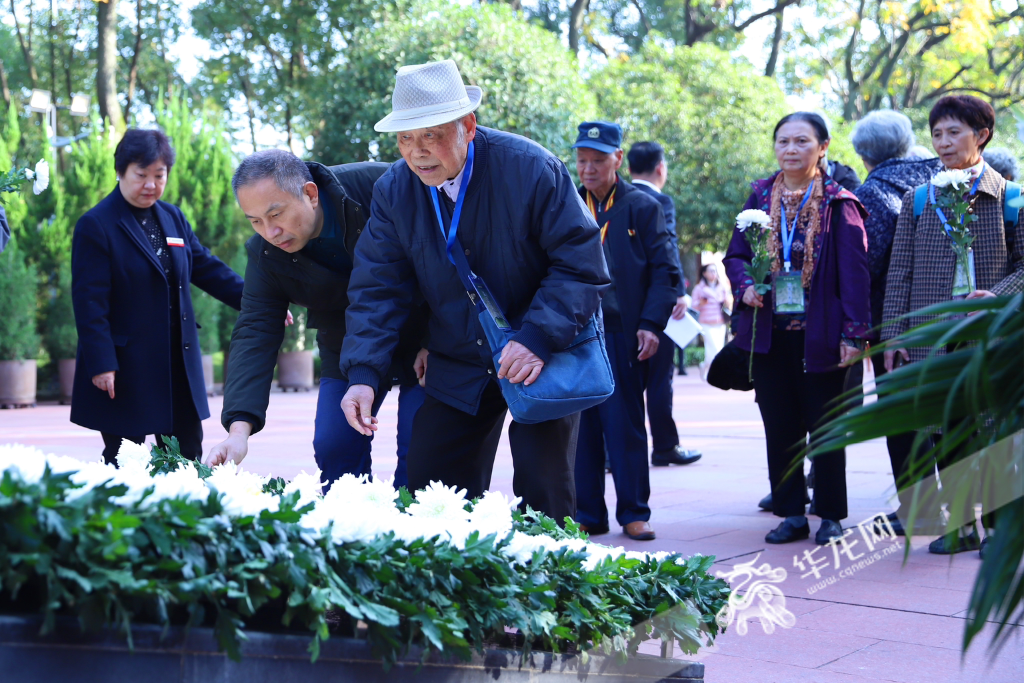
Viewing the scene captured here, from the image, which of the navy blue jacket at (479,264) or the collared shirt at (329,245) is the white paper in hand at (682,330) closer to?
the collared shirt at (329,245)

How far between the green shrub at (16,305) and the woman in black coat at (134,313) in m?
8.82

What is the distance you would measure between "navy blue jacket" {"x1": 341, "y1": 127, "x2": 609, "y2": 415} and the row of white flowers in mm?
603

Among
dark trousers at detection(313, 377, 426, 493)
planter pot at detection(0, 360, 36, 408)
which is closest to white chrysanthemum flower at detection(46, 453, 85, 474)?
dark trousers at detection(313, 377, 426, 493)

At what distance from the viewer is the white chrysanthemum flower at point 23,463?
5.98 ft

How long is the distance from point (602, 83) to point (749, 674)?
19555 mm

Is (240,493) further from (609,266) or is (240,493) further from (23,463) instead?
(609,266)

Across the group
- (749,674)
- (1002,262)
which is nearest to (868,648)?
(749,674)

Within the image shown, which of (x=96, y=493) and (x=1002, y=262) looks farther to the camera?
(x=1002, y=262)

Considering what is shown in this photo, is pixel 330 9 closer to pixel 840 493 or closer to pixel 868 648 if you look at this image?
pixel 840 493

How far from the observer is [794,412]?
201 inches

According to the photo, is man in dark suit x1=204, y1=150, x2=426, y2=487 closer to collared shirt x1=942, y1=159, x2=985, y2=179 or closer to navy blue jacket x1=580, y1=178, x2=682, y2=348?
navy blue jacket x1=580, y1=178, x2=682, y2=348

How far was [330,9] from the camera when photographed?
2045 centimetres

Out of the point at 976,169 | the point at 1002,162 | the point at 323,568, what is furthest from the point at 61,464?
the point at 1002,162

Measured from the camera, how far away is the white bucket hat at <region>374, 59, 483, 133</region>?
10.4 feet
